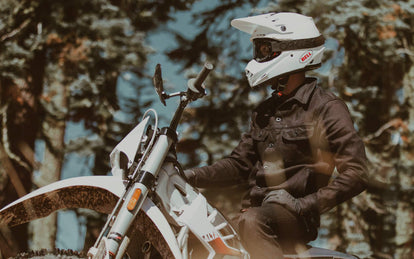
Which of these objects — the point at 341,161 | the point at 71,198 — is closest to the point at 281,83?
the point at 341,161

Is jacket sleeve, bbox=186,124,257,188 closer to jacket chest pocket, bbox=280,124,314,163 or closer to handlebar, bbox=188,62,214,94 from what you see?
jacket chest pocket, bbox=280,124,314,163

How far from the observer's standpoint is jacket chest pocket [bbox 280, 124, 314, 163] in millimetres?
2691

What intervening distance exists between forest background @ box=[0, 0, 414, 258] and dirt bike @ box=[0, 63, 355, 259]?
6.09 meters

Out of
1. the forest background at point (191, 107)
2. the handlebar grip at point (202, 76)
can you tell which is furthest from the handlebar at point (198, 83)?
the forest background at point (191, 107)

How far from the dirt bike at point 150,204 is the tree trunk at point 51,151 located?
7374 millimetres

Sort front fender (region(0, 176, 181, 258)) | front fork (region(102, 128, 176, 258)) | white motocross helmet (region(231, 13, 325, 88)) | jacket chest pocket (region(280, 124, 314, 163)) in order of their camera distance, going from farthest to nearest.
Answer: white motocross helmet (region(231, 13, 325, 88)) < jacket chest pocket (region(280, 124, 314, 163)) < front fender (region(0, 176, 181, 258)) < front fork (region(102, 128, 176, 258))

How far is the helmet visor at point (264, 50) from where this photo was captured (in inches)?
118

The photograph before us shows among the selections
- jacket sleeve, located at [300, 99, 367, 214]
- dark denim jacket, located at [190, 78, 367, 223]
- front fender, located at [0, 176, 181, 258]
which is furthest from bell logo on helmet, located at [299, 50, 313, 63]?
front fender, located at [0, 176, 181, 258]

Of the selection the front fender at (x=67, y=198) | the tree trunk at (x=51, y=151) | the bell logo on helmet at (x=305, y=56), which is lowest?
the tree trunk at (x=51, y=151)

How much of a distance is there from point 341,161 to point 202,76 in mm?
834

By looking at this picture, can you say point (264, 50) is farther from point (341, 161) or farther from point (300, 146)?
point (341, 161)

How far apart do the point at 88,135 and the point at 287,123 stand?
766 cm

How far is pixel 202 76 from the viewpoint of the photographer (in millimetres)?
2461

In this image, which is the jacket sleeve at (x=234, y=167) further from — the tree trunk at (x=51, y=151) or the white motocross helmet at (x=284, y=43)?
the tree trunk at (x=51, y=151)
